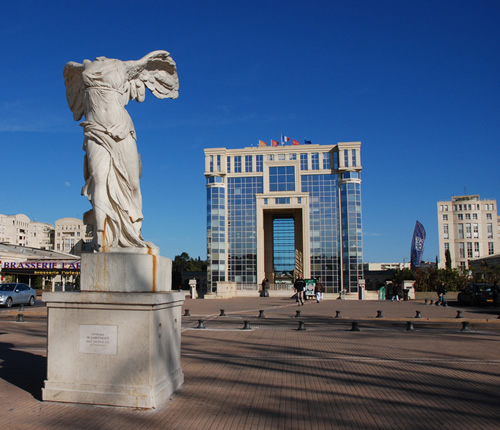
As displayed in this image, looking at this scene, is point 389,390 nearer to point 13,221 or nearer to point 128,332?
point 128,332

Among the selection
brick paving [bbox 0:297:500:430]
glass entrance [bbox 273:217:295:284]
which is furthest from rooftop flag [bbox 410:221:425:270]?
brick paving [bbox 0:297:500:430]

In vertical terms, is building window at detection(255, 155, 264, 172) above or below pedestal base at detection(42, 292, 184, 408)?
above

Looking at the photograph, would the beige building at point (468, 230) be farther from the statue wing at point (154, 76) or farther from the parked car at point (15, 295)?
the statue wing at point (154, 76)

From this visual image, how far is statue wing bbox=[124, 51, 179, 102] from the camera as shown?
6984 mm

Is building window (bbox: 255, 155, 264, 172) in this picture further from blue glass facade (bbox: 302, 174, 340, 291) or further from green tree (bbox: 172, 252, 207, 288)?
green tree (bbox: 172, 252, 207, 288)

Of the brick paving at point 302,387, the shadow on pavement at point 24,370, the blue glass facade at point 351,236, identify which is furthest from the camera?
the blue glass facade at point 351,236

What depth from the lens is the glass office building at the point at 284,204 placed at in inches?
2501

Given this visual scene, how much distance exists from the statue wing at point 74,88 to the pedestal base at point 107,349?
2.87m

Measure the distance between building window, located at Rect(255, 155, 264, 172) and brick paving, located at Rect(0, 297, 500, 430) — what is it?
55.9m

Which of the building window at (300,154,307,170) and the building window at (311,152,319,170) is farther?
the building window at (300,154,307,170)

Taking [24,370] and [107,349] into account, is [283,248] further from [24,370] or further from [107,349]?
[107,349]

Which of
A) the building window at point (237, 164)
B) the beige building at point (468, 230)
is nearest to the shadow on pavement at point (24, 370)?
the building window at point (237, 164)

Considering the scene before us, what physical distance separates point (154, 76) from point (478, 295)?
26.4m

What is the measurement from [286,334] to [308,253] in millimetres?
52404
